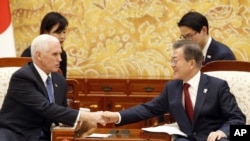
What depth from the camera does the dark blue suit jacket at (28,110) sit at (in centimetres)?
433

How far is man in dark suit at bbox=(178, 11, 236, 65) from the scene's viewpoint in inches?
203

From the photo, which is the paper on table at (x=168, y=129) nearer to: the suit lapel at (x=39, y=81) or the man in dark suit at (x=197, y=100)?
the man in dark suit at (x=197, y=100)

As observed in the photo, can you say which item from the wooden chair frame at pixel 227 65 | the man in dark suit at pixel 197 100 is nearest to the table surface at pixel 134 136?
the man in dark suit at pixel 197 100

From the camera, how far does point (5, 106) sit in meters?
4.43

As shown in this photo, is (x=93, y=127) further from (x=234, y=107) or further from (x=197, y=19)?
(x=197, y=19)

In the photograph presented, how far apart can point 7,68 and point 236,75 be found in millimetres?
1954

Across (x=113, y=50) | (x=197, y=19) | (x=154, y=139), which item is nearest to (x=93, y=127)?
(x=154, y=139)

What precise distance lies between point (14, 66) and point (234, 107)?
196 centimetres

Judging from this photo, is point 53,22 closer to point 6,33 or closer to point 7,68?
point 7,68

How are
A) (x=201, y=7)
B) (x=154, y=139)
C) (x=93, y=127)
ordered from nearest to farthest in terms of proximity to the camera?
1. (x=154, y=139)
2. (x=93, y=127)
3. (x=201, y=7)

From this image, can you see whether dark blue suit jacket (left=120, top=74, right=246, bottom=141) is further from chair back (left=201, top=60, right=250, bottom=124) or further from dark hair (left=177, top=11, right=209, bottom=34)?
dark hair (left=177, top=11, right=209, bottom=34)

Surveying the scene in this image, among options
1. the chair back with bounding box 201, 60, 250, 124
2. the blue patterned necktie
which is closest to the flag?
the blue patterned necktie

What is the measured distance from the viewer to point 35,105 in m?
4.33

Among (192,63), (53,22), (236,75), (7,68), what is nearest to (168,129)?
(192,63)
